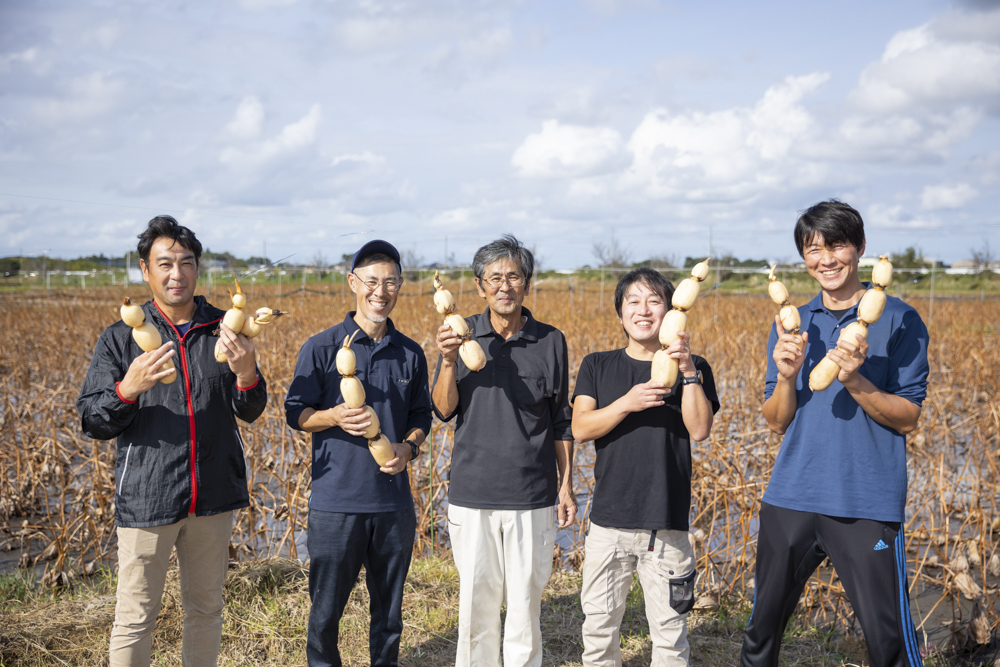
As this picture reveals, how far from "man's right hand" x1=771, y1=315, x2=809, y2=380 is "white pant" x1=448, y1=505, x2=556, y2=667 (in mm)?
940

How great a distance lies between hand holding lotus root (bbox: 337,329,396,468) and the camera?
2160mm

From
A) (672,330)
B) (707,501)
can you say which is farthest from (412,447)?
(707,501)

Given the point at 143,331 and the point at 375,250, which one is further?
the point at 375,250

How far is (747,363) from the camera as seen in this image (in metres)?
7.80

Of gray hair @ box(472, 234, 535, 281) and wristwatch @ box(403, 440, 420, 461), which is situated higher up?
gray hair @ box(472, 234, 535, 281)

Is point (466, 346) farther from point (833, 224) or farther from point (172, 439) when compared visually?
point (833, 224)

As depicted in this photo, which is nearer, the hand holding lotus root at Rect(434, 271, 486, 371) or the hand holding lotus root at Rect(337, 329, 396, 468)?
the hand holding lotus root at Rect(337, 329, 396, 468)

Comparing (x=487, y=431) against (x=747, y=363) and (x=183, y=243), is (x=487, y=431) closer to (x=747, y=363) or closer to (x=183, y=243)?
(x=183, y=243)

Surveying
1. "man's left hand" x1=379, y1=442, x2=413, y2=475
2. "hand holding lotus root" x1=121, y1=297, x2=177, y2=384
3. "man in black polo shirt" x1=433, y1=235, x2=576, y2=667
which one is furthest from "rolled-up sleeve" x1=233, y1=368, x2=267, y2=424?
"man in black polo shirt" x1=433, y1=235, x2=576, y2=667

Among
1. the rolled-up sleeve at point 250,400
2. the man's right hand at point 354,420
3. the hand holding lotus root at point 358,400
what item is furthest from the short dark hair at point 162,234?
the man's right hand at point 354,420

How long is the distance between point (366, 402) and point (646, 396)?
97cm

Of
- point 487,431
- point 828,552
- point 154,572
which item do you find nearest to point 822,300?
point 828,552

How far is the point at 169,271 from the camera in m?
2.24

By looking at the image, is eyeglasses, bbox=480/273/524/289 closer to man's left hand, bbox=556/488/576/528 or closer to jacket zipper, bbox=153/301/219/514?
man's left hand, bbox=556/488/576/528
